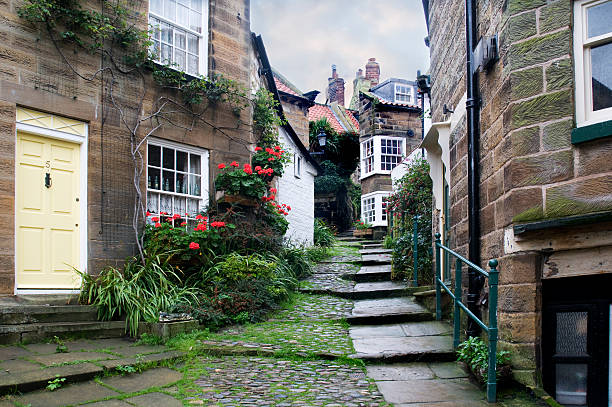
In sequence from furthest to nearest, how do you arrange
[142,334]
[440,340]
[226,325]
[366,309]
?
[366,309]
[226,325]
[142,334]
[440,340]

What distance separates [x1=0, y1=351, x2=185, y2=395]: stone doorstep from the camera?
3.94 m

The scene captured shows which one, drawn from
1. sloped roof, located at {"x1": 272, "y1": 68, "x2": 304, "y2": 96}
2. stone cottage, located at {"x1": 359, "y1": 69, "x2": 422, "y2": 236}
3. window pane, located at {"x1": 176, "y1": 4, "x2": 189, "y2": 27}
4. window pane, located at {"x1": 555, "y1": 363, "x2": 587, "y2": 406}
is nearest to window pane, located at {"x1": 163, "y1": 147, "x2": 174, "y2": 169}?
window pane, located at {"x1": 176, "y1": 4, "x2": 189, "y2": 27}

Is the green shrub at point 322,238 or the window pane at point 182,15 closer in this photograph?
the window pane at point 182,15

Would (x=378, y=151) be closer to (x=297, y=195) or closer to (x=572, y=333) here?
(x=297, y=195)

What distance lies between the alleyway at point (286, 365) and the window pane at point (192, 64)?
461 cm

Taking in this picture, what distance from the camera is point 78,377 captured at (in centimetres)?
435

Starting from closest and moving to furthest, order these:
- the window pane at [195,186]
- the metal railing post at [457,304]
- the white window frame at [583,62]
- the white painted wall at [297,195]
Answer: the white window frame at [583,62], the metal railing post at [457,304], the window pane at [195,186], the white painted wall at [297,195]

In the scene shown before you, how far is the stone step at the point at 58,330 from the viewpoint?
17.2ft

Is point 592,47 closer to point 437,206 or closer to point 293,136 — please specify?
point 437,206

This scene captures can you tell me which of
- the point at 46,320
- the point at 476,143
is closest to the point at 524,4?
the point at 476,143

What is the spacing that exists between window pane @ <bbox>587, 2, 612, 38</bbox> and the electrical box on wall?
31.0 inches

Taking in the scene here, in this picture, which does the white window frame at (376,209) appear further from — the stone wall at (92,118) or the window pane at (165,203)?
the window pane at (165,203)

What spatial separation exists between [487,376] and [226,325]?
3.66 m

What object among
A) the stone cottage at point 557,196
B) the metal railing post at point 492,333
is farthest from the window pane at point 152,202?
the metal railing post at point 492,333
